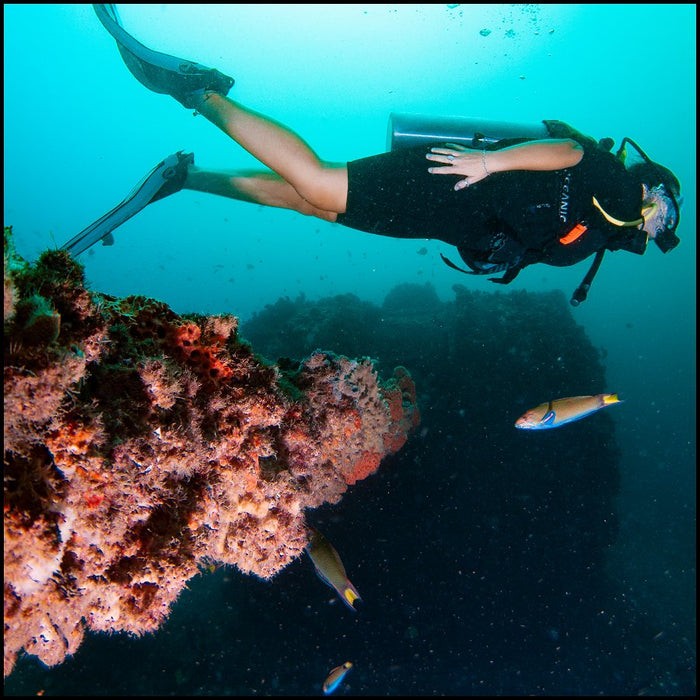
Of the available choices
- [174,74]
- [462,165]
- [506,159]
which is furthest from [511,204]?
[174,74]

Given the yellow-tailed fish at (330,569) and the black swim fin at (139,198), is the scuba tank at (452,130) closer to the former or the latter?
the black swim fin at (139,198)

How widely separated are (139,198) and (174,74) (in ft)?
4.76

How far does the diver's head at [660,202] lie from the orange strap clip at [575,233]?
2.24 feet

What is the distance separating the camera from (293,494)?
3.39 metres

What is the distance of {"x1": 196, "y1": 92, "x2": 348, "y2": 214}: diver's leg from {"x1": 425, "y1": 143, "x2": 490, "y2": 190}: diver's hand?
3.19ft

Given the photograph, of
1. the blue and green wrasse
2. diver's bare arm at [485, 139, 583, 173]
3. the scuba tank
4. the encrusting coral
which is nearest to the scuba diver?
diver's bare arm at [485, 139, 583, 173]

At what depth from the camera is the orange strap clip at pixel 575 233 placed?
376 cm

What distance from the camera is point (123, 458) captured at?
2096 mm

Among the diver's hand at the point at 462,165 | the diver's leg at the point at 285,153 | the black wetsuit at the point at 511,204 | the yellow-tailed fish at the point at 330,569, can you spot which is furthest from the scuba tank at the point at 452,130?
the yellow-tailed fish at the point at 330,569

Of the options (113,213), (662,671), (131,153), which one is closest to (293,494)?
(113,213)

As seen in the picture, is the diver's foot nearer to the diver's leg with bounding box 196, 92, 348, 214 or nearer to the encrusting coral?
the diver's leg with bounding box 196, 92, 348, 214

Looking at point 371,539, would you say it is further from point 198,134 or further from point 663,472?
point 198,134

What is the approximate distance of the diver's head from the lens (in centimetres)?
385

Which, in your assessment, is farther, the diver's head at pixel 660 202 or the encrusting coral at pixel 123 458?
the diver's head at pixel 660 202
